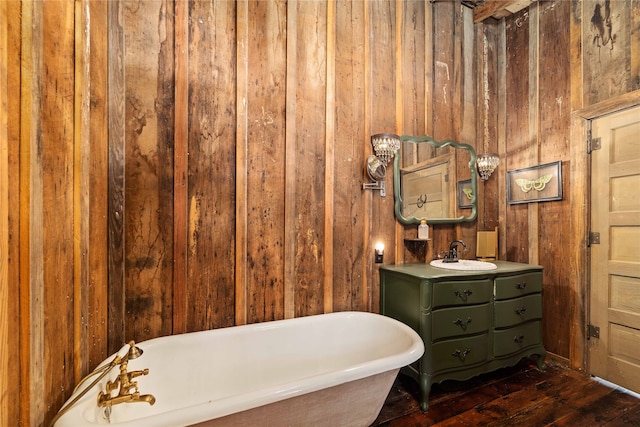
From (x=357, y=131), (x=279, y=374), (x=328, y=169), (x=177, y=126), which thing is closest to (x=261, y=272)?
(x=279, y=374)

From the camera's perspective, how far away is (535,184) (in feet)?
8.64

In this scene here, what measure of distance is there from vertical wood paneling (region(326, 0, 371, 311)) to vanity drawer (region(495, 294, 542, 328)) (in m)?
0.99

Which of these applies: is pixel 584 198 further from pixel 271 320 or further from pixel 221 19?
pixel 221 19

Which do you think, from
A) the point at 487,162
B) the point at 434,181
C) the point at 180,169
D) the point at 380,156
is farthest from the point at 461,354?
the point at 180,169

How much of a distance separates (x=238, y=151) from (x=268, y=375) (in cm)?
143

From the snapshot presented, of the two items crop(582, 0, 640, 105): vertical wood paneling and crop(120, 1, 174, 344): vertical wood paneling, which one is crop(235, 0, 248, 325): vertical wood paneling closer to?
crop(120, 1, 174, 344): vertical wood paneling

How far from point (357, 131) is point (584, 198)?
6.15 feet

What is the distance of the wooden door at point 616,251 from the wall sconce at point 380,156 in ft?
5.12

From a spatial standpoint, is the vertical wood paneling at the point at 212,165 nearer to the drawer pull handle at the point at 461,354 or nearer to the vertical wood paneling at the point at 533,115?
the drawer pull handle at the point at 461,354

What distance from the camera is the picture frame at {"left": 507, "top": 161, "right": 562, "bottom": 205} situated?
2.47m

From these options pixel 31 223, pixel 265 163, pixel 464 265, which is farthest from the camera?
pixel 464 265

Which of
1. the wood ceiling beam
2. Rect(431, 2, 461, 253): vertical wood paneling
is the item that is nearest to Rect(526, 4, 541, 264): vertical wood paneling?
the wood ceiling beam

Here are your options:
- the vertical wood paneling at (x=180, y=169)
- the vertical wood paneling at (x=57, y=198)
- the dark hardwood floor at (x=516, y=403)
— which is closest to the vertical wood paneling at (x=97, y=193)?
the vertical wood paneling at (x=57, y=198)

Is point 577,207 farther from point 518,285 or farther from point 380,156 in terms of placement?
point 380,156
